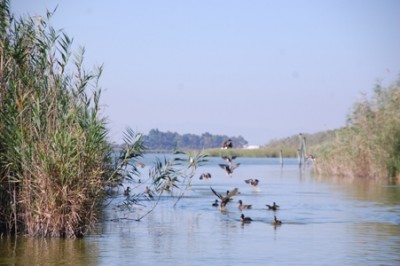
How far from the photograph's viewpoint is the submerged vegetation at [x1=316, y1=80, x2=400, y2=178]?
37.2 m

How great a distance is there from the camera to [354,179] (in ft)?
134

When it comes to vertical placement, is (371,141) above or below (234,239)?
above

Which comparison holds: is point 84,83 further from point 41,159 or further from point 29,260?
point 29,260

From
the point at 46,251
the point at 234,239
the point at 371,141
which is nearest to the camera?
the point at 46,251

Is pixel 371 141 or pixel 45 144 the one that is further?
pixel 371 141

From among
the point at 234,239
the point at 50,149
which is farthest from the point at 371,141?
the point at 50,149

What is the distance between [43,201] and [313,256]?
5246mm

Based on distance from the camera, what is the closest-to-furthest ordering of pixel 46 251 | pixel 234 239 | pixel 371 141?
1. pixel 46 251
2. pixel 234 239
3. pixel 371 141

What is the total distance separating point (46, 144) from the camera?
15.3 m

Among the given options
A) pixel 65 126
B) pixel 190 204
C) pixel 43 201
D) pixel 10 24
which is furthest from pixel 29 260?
pixel 190 204

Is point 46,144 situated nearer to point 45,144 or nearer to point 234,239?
point 45,144

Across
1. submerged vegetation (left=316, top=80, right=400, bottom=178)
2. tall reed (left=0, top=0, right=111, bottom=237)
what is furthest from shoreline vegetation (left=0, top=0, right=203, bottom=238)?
submerged vegetation (left=316, top=80, right=400, bottom=178)

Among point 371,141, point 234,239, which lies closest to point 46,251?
point 234,239

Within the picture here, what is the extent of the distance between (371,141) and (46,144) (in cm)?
2572
